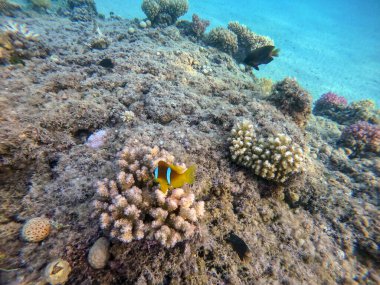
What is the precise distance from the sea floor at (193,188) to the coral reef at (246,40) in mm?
5064

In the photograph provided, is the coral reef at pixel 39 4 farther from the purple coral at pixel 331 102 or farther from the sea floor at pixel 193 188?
the purple coral at pixel 331 102

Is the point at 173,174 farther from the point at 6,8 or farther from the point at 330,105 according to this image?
the point at 6,8

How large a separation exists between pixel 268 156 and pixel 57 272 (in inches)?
125

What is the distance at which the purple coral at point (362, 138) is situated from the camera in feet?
17.7

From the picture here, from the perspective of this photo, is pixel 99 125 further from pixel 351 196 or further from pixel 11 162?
pixel 351 196

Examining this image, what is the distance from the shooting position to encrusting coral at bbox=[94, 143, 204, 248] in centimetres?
228

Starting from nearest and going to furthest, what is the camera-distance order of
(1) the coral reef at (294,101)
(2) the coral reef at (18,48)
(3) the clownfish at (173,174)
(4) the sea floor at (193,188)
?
(3) the clownfish at (173,174), (4) the sea floor at (193,188), (1) the coral reef at (294,101), (2) the coral reef at (18,48)

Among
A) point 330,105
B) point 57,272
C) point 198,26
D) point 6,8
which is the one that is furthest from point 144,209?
point 6,8

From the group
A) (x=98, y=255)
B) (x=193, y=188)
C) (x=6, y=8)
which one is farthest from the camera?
(x=6, y=8)

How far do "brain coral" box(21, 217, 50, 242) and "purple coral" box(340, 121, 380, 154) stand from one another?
698cm

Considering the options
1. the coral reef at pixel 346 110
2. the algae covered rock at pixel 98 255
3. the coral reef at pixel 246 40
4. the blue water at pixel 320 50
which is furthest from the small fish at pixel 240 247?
the blue water at pixel 320 50

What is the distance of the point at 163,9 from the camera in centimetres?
1051

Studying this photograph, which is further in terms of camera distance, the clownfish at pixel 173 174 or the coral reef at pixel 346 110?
the coral reef at pixel 346 110

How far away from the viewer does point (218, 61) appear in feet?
26.3
